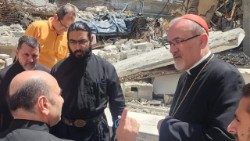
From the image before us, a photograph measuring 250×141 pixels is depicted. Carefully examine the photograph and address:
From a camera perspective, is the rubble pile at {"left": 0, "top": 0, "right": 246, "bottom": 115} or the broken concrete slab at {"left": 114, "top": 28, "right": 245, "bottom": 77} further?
the broken concrete slab at {"left": 114, "top": 28, "right": 245, "bottom": 77}

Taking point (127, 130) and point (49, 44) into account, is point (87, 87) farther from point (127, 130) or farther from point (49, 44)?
point (49, 44)

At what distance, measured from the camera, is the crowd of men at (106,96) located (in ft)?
7.45

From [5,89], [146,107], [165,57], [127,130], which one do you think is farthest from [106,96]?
[165,57]

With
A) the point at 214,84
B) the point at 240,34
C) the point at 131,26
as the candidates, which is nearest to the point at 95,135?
the point at 214,84

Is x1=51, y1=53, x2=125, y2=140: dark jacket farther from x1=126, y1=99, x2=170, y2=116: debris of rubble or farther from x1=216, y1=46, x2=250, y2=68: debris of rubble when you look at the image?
x1=216, y1=46, x2=250, y2=68: debris of rubble

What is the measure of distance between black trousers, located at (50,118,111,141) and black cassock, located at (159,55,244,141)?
1023 mm

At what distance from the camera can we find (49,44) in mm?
5398

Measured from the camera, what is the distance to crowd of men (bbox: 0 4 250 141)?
227 cm

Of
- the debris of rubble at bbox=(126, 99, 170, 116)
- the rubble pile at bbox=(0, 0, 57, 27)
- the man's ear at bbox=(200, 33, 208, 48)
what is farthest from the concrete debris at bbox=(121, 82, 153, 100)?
the rubble pile at bbox=(0, 0, 57, 27)

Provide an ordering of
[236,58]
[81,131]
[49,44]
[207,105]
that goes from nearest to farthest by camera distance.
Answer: [207,105] → [81,131] → [49,44] → [236,58]

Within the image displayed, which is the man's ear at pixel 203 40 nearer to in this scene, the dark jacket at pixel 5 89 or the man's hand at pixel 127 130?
the man's hand at pixel 127 130

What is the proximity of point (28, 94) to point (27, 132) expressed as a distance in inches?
8.7

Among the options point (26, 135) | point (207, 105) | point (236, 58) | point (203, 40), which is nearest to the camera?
point (26, 135)

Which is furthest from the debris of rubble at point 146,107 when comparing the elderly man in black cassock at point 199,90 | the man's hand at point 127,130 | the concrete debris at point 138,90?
the man's hand at point 127,130
